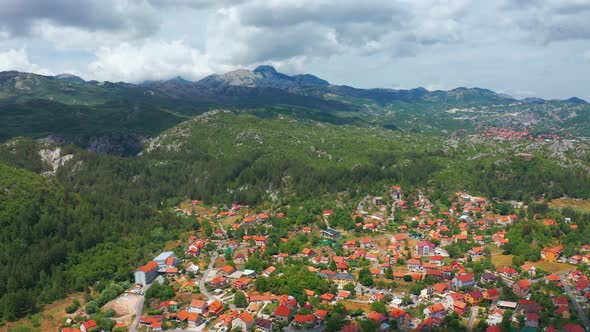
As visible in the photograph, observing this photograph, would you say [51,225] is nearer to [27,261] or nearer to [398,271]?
[27,261]

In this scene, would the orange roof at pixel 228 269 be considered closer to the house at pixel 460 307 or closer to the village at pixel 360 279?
the village at pixel 360 279

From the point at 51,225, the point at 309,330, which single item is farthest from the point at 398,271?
the point at 51,225

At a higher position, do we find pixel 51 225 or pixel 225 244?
pixel 51 225

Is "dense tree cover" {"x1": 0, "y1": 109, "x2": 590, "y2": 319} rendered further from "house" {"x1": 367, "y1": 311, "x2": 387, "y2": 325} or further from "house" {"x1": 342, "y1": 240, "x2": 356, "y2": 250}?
"house" {"x1": 367, "y1": 311, "x2": 387, "y2": 325}

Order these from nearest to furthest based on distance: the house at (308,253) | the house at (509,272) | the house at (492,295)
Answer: the house at (492,295), the house at (509,272), the house at (308,253)

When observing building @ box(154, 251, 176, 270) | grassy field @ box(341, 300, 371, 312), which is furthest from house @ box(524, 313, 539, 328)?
building @ box(154, 251, 176, 270)

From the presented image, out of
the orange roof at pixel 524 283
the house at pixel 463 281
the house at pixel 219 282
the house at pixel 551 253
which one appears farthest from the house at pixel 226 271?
the house at pixel 551 253
